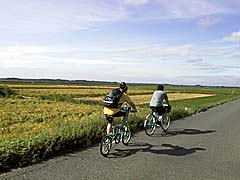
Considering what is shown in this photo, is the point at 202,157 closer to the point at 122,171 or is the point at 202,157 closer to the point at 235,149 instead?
the point at 235,149

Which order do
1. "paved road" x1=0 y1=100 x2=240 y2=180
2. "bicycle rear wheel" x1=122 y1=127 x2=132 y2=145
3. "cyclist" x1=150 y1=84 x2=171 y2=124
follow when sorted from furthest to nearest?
"cyclist" x1=150 y1=84 x2=171 y2=124
"bicycle rear wheel" x1=122 y1=127 x2=132 y2=145
"paved road" x1=0 y1=100 x2=240 y2=180

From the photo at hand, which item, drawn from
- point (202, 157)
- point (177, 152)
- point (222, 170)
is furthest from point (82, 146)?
point (222, 170)

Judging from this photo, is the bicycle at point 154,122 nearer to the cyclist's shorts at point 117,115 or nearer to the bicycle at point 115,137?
the bicycle at point 115,137

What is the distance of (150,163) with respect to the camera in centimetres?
865

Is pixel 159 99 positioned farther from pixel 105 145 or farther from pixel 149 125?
pixel 105 145

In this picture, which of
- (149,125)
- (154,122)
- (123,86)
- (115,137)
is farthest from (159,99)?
(123,86)

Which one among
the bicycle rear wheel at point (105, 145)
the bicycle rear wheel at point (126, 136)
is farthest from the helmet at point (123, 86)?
the bicycle rear wheel at point (126, 136)

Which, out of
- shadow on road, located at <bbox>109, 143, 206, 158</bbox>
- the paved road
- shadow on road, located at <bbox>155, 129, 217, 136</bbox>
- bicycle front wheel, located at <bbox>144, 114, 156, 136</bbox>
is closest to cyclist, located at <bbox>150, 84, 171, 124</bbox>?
bicycle front wheel, located at <bbox>144, 114, 156, 136</bbox>

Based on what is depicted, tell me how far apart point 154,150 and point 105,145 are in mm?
1643

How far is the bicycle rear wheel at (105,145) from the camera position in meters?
9.26

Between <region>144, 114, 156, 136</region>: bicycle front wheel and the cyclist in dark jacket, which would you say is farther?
the cyclist in dark jacket

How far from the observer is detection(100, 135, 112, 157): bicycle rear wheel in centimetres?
926

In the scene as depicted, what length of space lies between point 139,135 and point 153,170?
5656 millimetres

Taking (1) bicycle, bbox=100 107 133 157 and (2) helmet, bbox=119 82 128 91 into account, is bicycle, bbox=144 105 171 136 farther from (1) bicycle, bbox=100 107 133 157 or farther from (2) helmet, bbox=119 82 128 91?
(2) helmet, bbox=119 82 128 91
